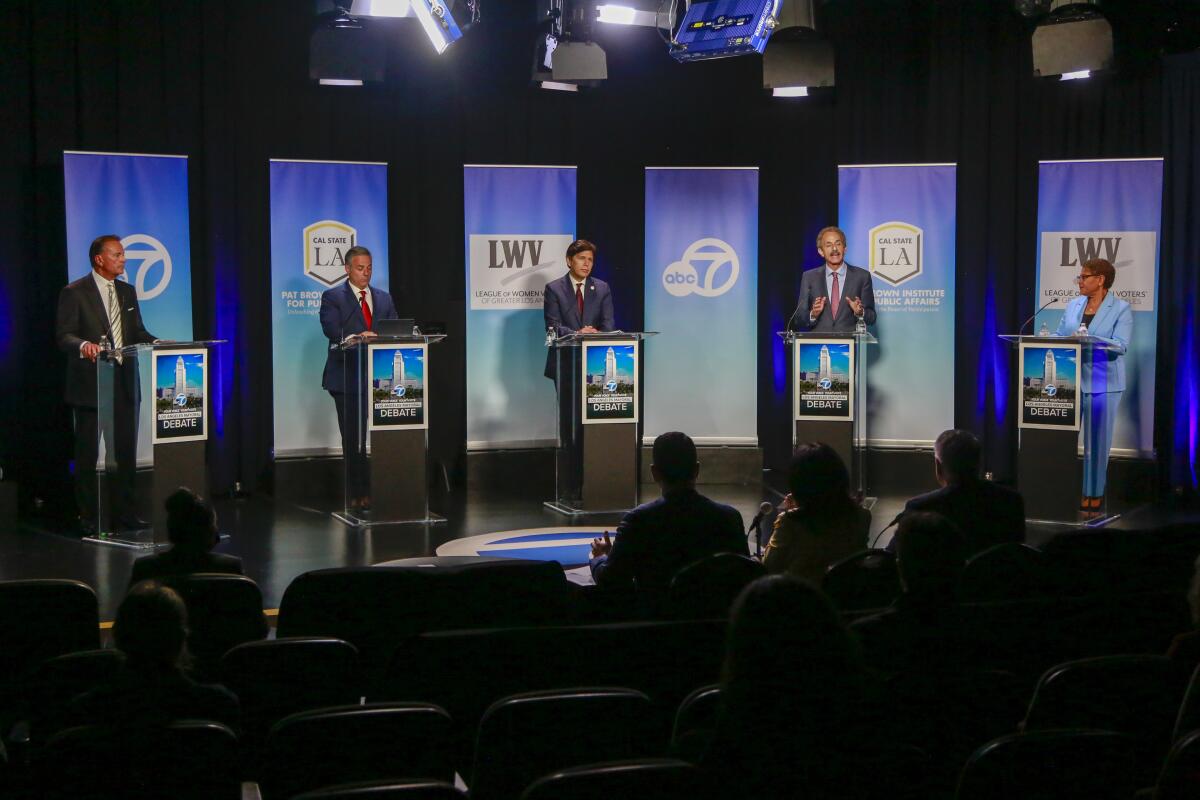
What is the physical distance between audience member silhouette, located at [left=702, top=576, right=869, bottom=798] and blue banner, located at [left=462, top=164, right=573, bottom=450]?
24.9 feet

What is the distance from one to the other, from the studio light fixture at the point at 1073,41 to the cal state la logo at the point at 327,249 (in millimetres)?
5369

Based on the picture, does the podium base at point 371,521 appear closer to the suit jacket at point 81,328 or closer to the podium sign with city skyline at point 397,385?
the podium sign with city skyline at point 397,385

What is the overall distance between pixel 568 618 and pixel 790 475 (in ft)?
3.17

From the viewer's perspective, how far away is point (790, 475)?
4477mm

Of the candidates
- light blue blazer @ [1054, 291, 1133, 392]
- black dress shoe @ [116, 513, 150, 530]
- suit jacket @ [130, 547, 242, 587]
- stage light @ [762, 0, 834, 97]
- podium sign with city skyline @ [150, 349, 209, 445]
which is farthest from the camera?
stage light @ [762, 0, 834, 97]

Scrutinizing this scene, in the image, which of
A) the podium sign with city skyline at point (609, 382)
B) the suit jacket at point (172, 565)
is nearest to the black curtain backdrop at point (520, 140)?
the podium sign with city skyline at point (609, 382)

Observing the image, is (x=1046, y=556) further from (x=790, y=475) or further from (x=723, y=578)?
(x=723, y=578)

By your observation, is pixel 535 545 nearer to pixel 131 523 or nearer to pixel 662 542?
pixel 131 523

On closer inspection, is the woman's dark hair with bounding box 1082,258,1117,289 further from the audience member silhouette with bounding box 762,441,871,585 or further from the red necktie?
the red necktie

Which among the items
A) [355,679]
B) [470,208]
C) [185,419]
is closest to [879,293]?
[470,208]

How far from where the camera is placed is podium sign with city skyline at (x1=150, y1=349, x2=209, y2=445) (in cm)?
745

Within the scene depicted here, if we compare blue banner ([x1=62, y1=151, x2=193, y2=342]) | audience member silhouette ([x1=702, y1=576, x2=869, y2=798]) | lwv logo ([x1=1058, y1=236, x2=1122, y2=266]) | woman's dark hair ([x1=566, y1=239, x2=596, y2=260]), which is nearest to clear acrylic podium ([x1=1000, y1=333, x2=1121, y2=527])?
lwv logo ([x1=1058, y1=236, x2=1122, y2=266])

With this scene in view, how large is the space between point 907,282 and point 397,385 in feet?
14.4

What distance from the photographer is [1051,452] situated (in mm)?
8336
